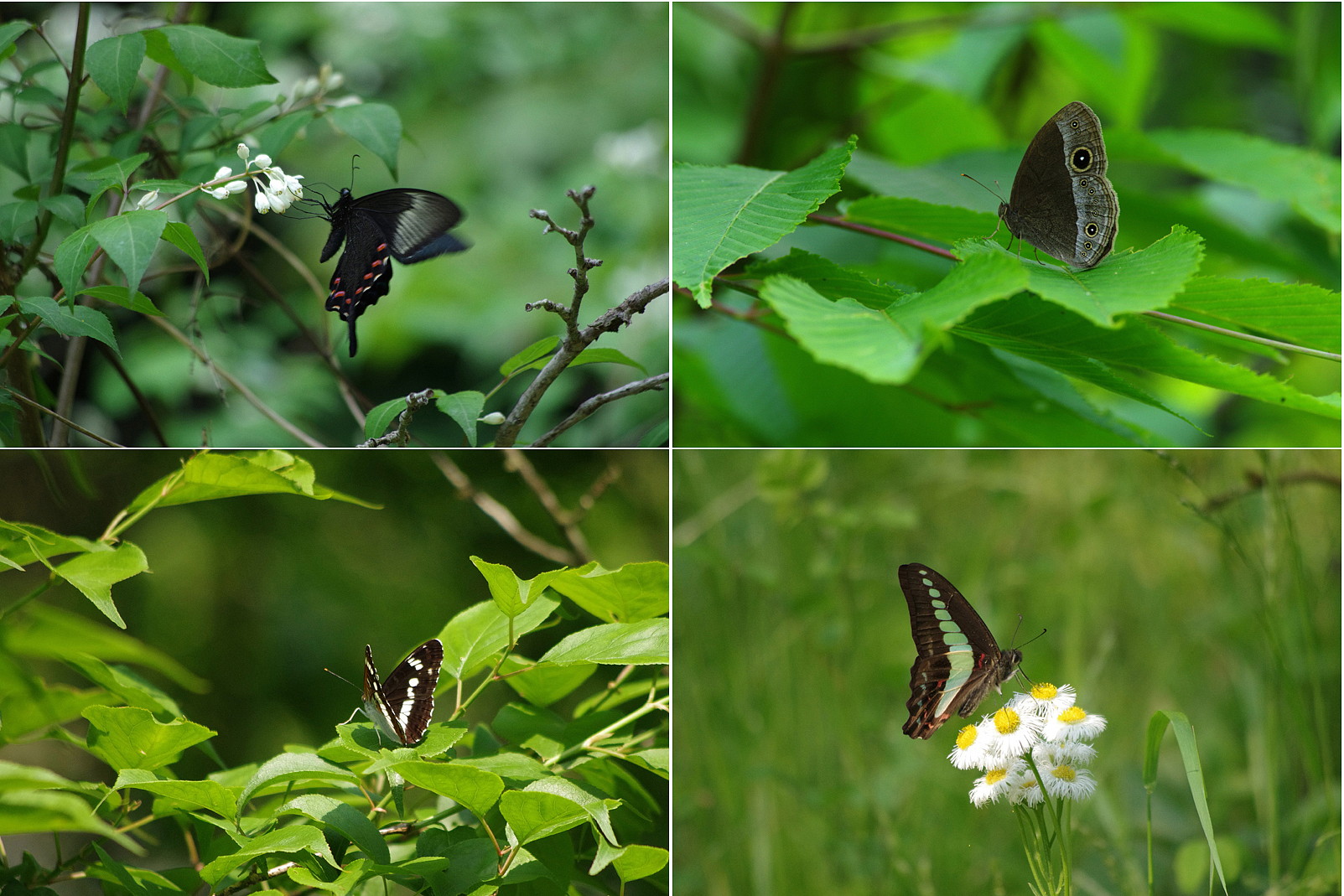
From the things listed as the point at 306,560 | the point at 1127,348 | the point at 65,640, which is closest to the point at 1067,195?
the point at 1127,348

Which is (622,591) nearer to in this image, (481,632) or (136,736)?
(481,632)

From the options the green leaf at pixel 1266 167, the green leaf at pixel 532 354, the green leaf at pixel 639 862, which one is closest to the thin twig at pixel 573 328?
the green leaf at pixel 532 354

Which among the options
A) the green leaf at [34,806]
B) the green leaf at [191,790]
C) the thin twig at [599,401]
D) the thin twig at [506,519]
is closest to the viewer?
the green leaf at [34,806]

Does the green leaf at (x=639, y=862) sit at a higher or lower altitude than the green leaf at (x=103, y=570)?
lower

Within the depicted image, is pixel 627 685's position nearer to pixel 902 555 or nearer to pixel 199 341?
pixel 902 555

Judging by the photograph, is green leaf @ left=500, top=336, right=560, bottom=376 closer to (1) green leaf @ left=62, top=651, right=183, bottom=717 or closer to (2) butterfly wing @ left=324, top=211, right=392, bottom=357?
(2) butterfly wing @ left=324, top=211, right=392, bottom=357

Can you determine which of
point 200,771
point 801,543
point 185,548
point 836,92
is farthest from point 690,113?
point 200,771

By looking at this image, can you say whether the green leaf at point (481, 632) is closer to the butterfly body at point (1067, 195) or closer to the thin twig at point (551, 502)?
the thin twig at point (551, 502)
